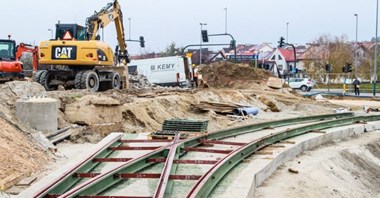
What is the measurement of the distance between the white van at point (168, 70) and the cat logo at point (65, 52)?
1410 cm

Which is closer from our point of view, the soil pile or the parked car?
the soil pile

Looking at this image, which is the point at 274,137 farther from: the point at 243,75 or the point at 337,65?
the point at 337,65

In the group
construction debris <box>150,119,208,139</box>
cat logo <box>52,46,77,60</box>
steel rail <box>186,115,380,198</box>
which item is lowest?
steel rail <box>186,115,380,198</box>

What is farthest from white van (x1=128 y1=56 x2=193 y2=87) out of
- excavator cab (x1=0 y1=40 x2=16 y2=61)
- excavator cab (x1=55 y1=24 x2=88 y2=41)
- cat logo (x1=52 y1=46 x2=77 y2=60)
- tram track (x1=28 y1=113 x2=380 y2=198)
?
tram track (x1=28 y1=113 x2=380 y2=198)

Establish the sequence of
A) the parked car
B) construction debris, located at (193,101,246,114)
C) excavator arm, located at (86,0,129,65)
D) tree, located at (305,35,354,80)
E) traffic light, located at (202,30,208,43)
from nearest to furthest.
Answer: construction debris, located at (193,101,246,114) < excavator arm, located at (86,0,129,65) < traffic light, located at (202,30,208,43) < the parked car < tree, located at (305,35,354,80)

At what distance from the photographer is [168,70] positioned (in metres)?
35.5

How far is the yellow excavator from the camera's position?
69.0 feet

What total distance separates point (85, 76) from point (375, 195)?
12.6 m

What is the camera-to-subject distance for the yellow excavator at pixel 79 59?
21.0 m

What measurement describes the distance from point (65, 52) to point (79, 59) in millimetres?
665

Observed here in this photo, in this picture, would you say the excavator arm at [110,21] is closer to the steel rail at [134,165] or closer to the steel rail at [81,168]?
the steel rail at [134,165]

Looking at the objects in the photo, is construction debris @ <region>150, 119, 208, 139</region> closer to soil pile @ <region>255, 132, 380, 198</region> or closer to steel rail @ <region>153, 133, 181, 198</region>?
steel rail @ <region>153, 133, 181, 198</region>

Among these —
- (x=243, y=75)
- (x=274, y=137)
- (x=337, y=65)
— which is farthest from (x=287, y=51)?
(x=274, y=137)

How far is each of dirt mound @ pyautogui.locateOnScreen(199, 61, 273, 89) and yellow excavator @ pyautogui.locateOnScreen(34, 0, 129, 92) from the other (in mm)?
14485
